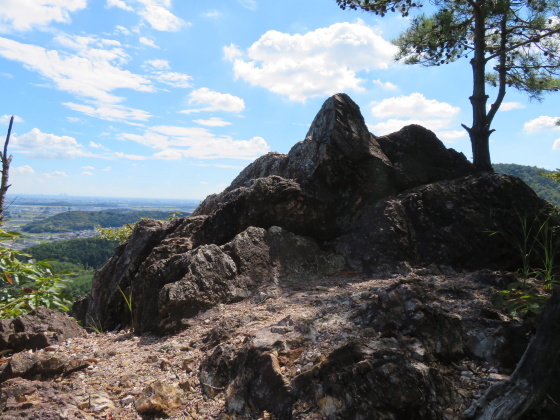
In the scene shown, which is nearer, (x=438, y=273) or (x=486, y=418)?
(x=486, y=418)

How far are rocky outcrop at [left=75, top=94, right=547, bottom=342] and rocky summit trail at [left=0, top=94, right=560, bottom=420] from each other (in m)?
0.03

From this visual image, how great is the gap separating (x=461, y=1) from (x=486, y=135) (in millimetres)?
3415

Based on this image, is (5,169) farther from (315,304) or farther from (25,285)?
(315,304)

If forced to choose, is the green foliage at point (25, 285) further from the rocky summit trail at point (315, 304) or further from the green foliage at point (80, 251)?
the green foliage at point (80, 251)

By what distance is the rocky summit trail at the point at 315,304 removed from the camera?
2.90m

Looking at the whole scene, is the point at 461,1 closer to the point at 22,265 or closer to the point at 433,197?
the point at 433,197

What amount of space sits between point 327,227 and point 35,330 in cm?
480

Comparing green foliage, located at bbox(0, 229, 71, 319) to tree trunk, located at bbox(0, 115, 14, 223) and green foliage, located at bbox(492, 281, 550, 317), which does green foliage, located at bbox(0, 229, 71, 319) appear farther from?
green foliage, located at bbox(492, 281, 550, 317)

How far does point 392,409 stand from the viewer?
102 inches

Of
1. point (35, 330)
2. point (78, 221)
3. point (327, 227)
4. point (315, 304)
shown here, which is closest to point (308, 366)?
point (315, 304)

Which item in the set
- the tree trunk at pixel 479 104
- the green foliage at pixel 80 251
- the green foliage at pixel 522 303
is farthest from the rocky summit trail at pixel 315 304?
the green foliage at pixel 80 251

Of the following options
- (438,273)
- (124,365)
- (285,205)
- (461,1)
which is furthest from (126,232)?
(461,1)

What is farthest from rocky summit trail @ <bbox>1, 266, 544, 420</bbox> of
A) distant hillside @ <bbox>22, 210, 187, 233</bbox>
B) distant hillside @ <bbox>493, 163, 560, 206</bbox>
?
distant hillside @ <bbox>22, 210, 187, 233</bbox>

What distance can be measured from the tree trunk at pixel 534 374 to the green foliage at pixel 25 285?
4.93m
